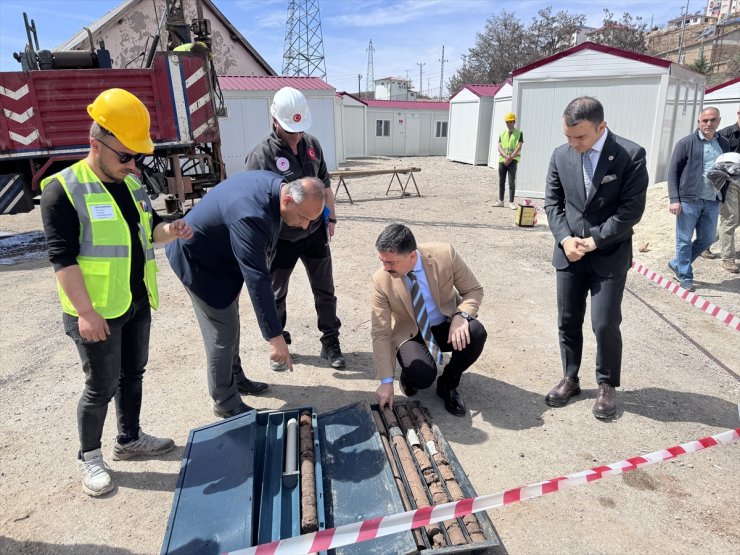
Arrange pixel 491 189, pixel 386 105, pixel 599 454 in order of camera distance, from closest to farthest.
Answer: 1. pixel 599 454
2. pixel 491 189
3. pixel 386 105

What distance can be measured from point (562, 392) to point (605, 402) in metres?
0.27

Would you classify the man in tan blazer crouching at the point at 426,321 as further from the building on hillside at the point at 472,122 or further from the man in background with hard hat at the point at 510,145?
the building on hillside at the point at 472,122

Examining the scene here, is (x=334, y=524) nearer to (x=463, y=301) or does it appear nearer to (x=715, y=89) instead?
(x=463, y=301)

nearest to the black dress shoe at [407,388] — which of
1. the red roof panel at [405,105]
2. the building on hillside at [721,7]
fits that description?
A: the red roof panel at [405,105]

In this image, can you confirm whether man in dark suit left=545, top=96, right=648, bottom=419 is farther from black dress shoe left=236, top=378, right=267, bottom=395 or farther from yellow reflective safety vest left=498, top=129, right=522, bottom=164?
yellow reflective safety vest left=498, top=129, right=522, bottom=164

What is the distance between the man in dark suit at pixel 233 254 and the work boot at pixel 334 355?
0.88 meters

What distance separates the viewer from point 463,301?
3.28 m

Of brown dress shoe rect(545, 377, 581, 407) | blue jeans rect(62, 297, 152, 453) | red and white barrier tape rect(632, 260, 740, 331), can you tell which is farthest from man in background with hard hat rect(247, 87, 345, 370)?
red and white barrier tape rect(632, 260, 740, 331)

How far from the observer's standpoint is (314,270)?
3.91 metres

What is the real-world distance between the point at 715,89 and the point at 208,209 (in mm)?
16379

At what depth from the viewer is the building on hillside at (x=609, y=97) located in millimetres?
10070

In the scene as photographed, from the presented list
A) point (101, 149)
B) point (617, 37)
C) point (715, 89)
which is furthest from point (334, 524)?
point (617, 37)

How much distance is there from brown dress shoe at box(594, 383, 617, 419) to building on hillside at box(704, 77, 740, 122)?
14.2 meters

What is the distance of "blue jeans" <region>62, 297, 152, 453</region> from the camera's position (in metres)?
2.36
